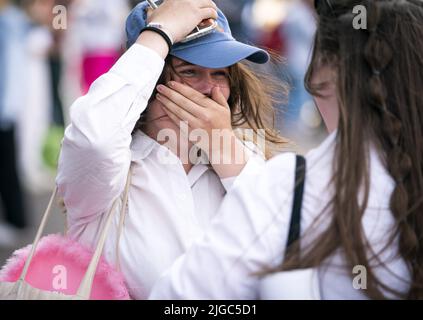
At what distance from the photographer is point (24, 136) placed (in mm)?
9266

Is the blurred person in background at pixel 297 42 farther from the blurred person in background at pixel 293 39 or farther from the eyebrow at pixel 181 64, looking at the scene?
the eyebrow at pixel 181 64

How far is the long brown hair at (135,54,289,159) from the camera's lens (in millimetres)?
3062

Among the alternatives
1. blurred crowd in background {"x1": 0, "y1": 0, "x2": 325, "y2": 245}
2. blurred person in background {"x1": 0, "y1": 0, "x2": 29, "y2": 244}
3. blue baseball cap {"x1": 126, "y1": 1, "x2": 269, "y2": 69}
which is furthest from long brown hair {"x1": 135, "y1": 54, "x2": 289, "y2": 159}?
blurred person in background {"x1": 0, "y1": 0, "x2": 29, "y2": 244}

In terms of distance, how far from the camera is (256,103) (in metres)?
3.13

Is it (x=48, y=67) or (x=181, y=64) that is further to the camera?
(x=48, y=67)

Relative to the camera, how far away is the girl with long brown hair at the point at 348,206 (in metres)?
1.90

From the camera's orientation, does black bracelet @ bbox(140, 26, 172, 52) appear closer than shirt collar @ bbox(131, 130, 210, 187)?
Yes

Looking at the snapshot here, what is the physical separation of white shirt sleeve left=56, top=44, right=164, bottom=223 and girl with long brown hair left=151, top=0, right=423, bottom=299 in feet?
2.06

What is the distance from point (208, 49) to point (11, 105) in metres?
5.26

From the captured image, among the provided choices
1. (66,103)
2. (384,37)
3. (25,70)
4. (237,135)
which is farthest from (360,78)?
(66,103)

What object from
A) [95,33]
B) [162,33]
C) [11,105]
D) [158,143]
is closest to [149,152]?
[158,143]

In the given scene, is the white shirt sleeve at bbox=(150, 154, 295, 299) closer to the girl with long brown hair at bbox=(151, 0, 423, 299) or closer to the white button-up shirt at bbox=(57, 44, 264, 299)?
the girl with long brown hair at bbox=(151, 0, 423, 299)

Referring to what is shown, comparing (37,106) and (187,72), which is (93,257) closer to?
(187,72)

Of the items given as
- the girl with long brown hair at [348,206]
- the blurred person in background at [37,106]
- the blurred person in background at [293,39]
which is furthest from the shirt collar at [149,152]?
the blurred person in background at [293,39]
